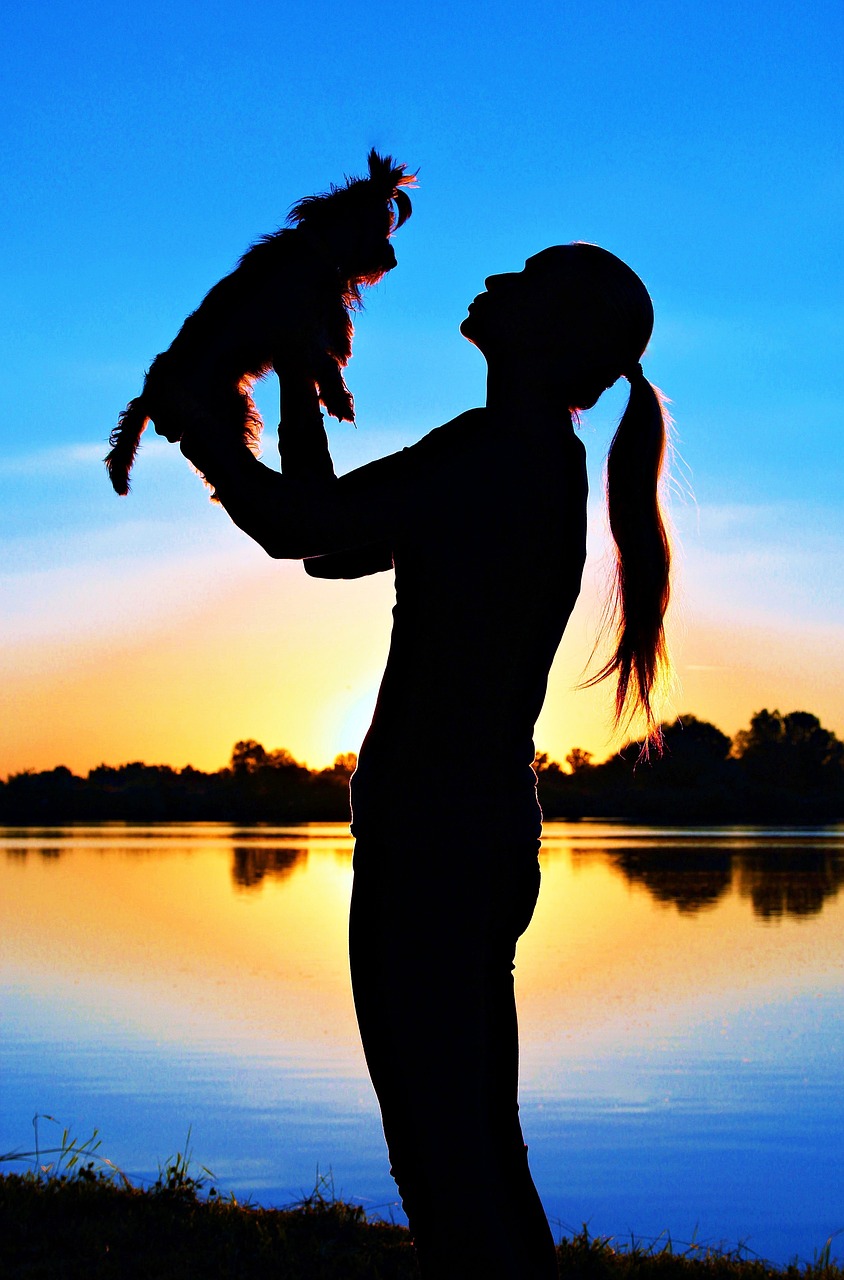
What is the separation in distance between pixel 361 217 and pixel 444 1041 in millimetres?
1506

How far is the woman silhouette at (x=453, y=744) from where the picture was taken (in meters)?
2.21

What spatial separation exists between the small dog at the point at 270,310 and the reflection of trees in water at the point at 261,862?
28717mm

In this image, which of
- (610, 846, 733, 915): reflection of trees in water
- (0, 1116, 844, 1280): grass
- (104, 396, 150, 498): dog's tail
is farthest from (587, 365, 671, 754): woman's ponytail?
(610, 846, 733, 915): reflection of trees in water

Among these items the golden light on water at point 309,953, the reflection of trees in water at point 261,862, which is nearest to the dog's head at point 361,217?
the golden light on water at point 309,953

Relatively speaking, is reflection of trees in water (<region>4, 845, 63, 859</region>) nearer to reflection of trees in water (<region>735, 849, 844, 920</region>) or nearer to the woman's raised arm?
reflection of trees in water (<region>735, 849, 844, 920</region>)

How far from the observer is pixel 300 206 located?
2367mm

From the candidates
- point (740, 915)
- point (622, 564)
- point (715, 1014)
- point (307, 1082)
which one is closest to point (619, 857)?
point (740, 915)

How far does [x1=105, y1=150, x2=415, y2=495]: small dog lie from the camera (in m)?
2.30

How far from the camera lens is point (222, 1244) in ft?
16.3

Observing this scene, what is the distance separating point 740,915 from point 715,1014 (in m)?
9.43

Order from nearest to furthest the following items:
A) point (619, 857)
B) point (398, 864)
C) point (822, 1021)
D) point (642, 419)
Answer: point (398, 864) → point (642, 419) → point (822, 1021) → point (619, 857)

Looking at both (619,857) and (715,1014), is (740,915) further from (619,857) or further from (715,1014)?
(619,857)

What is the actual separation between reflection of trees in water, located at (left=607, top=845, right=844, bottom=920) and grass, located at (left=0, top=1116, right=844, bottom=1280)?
60.1 ft

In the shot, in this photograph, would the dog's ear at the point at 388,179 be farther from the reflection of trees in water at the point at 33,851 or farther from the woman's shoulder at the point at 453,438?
the reflection of trees in water at the point at 33,851
